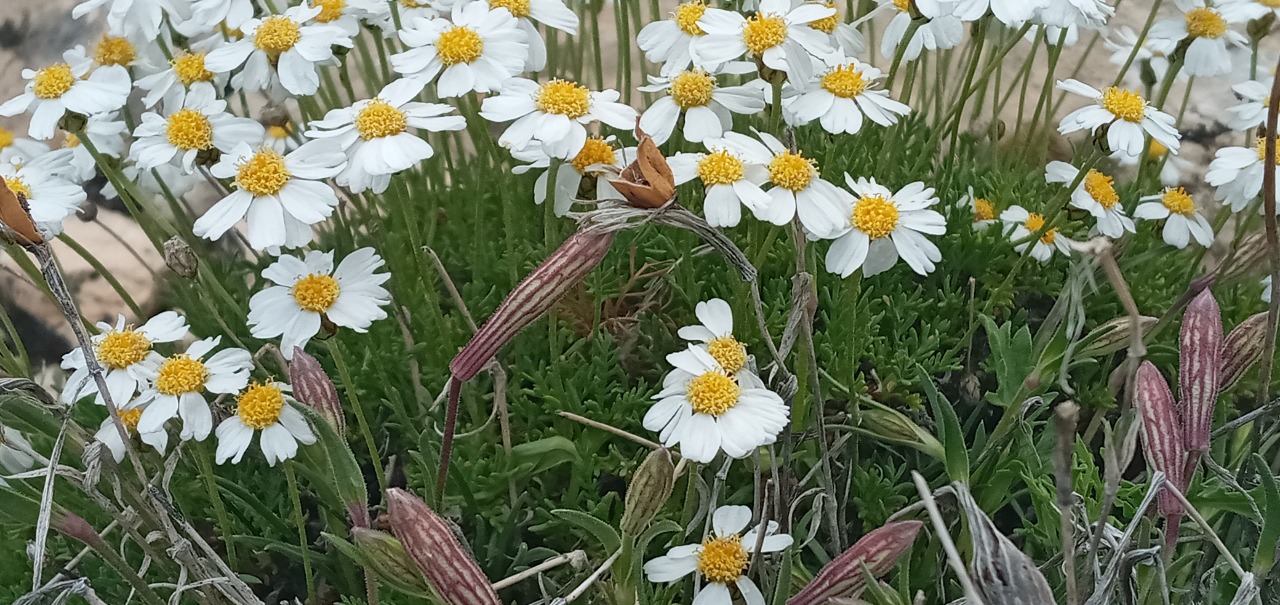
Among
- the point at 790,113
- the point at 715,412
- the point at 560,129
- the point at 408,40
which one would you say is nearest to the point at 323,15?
the point at 408,40

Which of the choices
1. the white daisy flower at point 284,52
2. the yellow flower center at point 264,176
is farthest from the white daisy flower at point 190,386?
the white daisy flower at point 284,52

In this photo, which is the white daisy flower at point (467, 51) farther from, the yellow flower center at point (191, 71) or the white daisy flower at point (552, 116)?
the yellow flower center at point (191, 71)

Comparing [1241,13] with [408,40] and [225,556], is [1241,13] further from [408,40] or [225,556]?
[225,556]

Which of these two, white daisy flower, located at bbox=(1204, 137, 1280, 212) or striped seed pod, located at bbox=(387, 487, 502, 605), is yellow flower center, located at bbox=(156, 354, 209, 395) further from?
white daisy flower, located at bbox=(1204, 137, 1280, 212)

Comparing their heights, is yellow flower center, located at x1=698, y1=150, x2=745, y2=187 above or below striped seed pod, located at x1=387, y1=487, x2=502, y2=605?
above

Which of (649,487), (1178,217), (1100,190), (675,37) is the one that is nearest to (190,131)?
(675,37)

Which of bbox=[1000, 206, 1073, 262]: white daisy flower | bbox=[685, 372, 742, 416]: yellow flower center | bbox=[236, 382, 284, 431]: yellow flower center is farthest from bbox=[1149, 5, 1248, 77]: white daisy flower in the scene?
bbox=[236, 382, 284, 431]: yellow flower center
